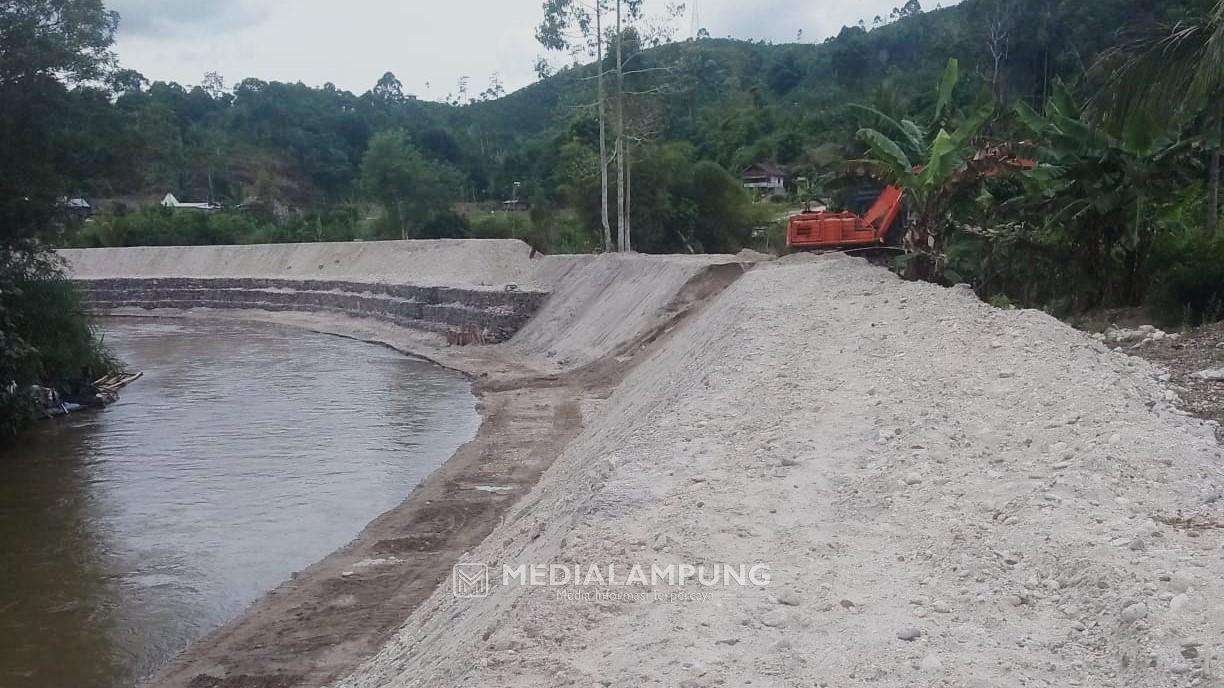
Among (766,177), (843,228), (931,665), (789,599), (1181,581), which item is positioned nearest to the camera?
(931,665)

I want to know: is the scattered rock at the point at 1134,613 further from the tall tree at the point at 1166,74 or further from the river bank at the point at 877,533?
the tall tree at the point at 1166,74

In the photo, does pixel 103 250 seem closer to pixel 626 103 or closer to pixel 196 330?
pixel 196 330

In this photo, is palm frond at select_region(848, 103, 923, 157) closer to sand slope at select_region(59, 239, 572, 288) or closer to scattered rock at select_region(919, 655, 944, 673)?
scattered rock at select_region(919, 655, 944, 673)

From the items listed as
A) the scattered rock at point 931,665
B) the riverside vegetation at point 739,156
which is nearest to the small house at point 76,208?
the riverside vegetation at point 739,156

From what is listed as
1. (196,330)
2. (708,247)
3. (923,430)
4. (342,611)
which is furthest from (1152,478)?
(196,330)

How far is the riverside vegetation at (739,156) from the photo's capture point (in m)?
13.5

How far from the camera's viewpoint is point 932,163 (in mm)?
15125

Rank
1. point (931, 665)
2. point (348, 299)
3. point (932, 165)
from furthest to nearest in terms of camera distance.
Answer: point (348, 299) → point (932, 165) → point (931, 665)

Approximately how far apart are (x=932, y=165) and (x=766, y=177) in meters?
36.8

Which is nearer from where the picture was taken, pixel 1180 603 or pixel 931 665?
pixel 931 665

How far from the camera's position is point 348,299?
4022 cm

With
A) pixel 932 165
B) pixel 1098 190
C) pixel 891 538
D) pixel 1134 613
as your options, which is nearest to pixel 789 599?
pixel 891 538

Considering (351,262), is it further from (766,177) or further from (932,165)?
(932,165)

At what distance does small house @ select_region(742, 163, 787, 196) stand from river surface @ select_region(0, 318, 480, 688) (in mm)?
29007
